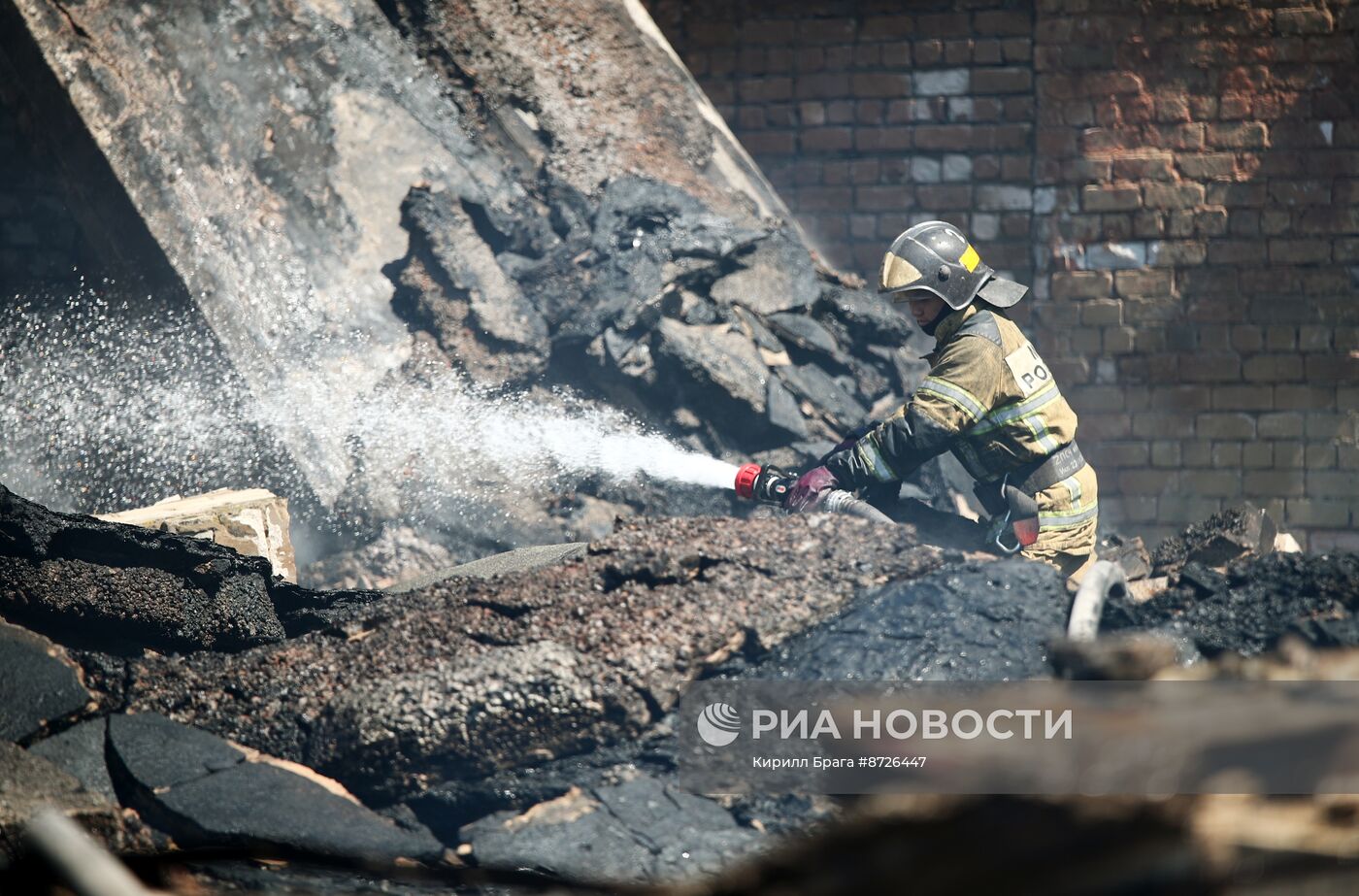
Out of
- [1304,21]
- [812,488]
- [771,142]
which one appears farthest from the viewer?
[771,142]

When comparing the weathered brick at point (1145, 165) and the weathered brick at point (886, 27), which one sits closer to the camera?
the weathered brick at point (1145, 165)

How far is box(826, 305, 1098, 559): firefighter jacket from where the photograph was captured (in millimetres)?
4473

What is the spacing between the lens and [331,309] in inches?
228

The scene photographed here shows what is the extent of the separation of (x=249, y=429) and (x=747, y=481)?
2557mm

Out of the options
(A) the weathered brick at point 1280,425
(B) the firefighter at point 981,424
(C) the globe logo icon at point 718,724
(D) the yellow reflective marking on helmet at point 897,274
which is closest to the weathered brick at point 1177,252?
(A) the weathered brick at point 1280,425

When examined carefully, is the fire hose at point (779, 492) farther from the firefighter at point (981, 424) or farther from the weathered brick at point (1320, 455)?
the weathered brick at point (1320, 455)

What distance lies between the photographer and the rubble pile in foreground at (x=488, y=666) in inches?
121

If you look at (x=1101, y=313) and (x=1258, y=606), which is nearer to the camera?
(x=1258, y=606)

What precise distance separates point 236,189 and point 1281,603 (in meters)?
5.30

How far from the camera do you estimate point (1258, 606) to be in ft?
12.4

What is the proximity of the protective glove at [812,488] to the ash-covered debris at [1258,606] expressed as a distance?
1.23m

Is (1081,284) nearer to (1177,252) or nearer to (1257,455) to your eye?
(1177,252)

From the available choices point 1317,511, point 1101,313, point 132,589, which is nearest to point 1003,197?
point 1101,313

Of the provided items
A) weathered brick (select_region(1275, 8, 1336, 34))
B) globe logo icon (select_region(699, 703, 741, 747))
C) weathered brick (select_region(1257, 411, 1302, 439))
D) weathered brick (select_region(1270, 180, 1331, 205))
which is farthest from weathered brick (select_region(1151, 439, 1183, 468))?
globe logo icon (select_region(699, 703, 741, 747))
